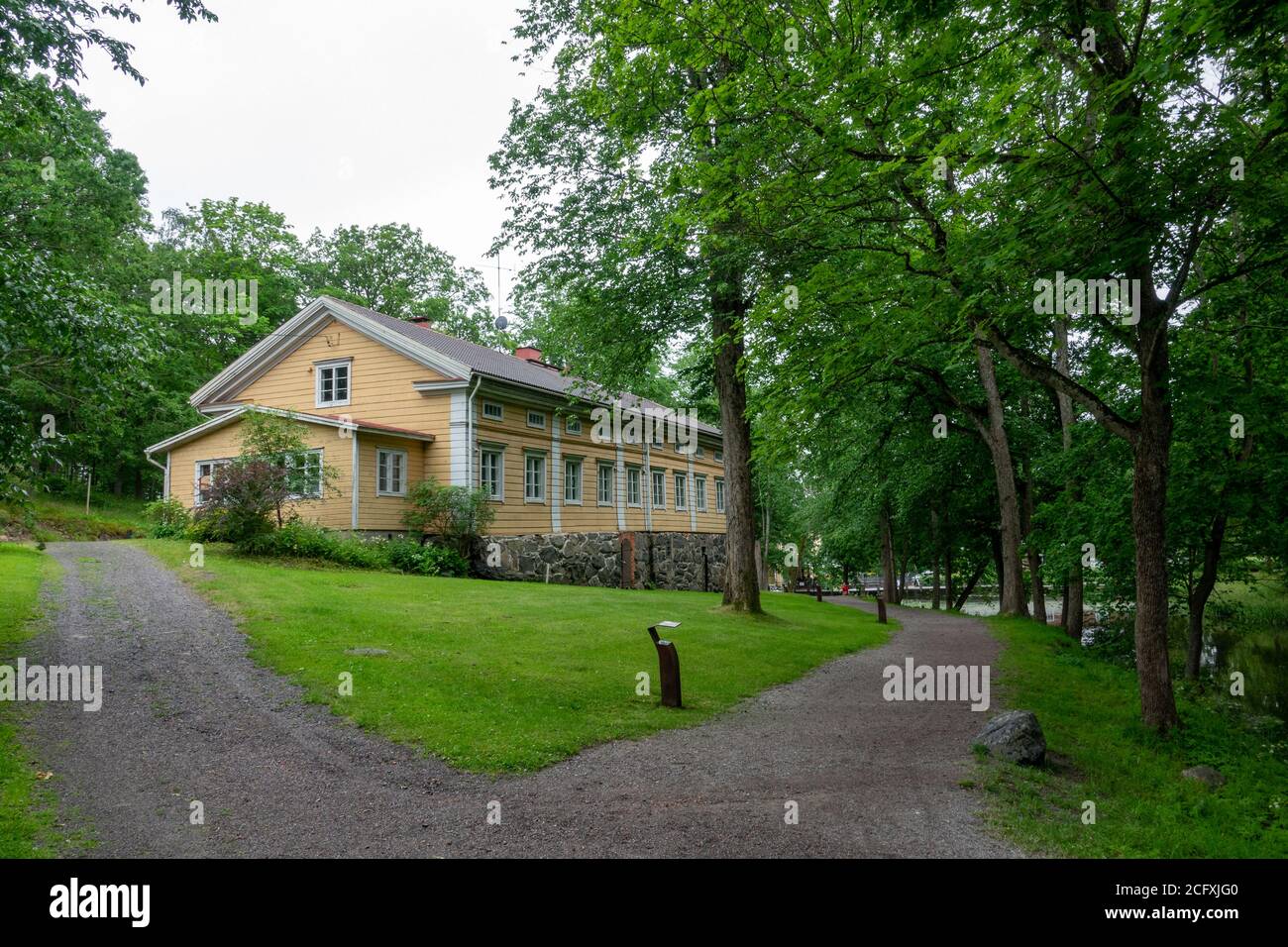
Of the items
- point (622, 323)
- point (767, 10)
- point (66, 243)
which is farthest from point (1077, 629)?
point (66, 243)

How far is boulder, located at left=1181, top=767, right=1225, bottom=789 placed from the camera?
296 inches

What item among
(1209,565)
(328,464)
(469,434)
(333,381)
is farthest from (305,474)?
(1209,565)

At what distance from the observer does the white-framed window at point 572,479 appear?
89.8 feet

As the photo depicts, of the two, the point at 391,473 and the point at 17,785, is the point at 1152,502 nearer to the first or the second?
the point at 17,785

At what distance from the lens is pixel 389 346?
2394 cm

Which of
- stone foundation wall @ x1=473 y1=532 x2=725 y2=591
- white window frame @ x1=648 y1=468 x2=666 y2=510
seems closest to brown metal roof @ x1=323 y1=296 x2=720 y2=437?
stone foundation wall @ x1=473 y1=532 x2=725 y2=591

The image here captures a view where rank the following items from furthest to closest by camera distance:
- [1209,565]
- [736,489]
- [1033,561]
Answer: [1033,561], [736,489], [1209,565]

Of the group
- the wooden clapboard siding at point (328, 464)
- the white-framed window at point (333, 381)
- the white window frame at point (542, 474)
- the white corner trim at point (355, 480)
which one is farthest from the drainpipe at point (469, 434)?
the white-framed window at point (333, 381)

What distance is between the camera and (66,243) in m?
24.2

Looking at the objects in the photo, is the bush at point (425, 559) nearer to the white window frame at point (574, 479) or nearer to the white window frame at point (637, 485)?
the white window frame at point (574, 479)

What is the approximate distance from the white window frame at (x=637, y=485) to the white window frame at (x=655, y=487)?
422 millimetres

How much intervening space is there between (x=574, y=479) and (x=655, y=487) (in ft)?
19.5

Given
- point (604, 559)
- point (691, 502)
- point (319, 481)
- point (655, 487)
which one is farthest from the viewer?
point (691, 502)
